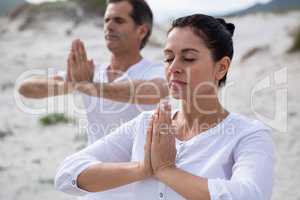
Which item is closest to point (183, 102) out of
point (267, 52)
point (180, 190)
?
point (180, 190)

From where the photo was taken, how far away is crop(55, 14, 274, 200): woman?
1778 millimetres

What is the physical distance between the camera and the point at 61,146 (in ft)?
24.8

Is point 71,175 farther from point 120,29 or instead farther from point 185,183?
point 120,29

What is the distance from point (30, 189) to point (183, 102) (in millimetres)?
4276

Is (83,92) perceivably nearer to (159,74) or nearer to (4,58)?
(159,74)

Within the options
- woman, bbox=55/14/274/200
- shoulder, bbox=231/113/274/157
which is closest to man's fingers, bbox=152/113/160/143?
woman, bbox=55/14/274/200

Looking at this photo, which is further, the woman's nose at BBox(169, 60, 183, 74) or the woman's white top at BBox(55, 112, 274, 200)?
the woman's nose at BBox(169, 60, 183, 74)

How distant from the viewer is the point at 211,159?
1.85 meters

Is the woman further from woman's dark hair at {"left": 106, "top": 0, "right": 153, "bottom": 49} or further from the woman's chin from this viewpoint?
woman's dark hair at {"left": 106, "top": 0, "right": 153, "bottom": 49}

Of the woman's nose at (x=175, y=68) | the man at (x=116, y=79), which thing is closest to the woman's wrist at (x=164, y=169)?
the woman's nose at (x=175, y=68)

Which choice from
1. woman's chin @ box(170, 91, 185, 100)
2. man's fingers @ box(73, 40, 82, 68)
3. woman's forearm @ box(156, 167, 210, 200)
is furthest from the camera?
man's fingers @ box(73, 40, 82, 68)

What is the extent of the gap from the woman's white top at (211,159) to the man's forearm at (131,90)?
102 cm

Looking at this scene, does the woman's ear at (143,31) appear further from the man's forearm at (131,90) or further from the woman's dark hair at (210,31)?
the woman's dark hair at (210,31)

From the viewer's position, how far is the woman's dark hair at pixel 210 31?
1.96 metres
